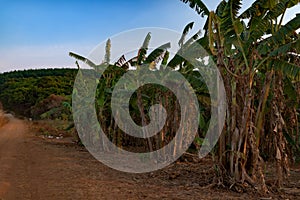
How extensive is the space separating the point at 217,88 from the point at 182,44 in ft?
10.1

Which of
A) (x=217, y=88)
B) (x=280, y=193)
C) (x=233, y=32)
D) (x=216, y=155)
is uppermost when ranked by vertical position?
(x=233, y=32)

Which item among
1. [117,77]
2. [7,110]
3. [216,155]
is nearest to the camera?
[216,155]

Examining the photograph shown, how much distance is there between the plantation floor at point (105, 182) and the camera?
682 centimetres

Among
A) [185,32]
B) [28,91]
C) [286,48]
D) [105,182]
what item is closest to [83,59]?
[185,32]

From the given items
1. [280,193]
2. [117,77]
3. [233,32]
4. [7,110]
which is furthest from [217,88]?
[7,110]

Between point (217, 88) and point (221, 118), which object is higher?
point (217, 88)

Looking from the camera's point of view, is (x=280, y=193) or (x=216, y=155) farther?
(x=216, y=155)

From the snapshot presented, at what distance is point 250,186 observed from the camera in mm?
7195

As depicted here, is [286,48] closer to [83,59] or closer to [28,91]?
[83,59]

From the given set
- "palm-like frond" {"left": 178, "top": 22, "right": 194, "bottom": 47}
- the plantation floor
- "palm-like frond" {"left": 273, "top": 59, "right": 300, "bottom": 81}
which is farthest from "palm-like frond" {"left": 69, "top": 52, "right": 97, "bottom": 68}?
"palm-like frond" {"left": 273, "top": 59, "right": 300, "bottom": 81}

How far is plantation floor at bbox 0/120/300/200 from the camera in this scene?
682cm

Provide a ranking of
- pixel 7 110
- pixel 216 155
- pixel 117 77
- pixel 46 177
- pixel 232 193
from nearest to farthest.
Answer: pixel 232 193 → pixel 216 155 → pixel 46 177 → pixel 117 77 → pixel 7 110

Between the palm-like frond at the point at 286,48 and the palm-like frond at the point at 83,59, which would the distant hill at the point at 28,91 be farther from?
the palm-like frond at the point at 286,48

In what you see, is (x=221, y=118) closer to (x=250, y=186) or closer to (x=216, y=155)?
(x=216, y=155)
